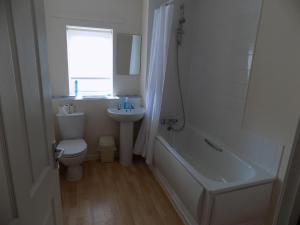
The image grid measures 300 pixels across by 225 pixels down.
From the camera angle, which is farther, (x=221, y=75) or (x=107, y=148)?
(x=107, y=148)

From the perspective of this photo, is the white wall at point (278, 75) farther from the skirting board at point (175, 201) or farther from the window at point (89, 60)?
the window at point (89, 60)

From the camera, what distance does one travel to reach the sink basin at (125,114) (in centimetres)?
262

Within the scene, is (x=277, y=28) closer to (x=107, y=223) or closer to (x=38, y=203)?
(x=38, y=203)

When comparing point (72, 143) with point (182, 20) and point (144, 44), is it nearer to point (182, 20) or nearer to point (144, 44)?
point (144, 44)

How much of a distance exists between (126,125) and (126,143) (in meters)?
0.27

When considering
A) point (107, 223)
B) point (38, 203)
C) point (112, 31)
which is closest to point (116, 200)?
point (107, 223)

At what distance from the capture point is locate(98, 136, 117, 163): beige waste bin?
9.41 feet

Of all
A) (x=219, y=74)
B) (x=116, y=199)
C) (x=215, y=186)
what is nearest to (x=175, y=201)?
(x=116, y=199)

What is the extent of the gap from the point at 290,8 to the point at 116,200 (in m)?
2.37

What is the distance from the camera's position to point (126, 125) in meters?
2.77

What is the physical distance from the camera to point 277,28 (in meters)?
A: 1.63

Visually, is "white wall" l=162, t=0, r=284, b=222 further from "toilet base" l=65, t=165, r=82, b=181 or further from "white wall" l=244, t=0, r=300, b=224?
"toilet base" l=65, t=165, r=82, b=181

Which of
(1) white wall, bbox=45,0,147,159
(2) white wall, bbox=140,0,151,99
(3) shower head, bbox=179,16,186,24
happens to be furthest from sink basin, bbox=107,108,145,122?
(3) shower head, bbox=179,16,186,24

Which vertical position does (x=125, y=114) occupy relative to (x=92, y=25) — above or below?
below
